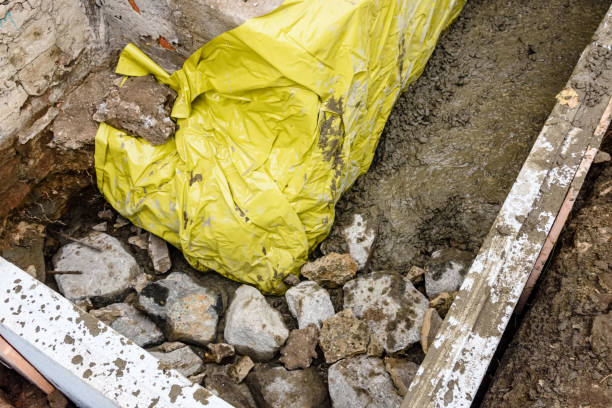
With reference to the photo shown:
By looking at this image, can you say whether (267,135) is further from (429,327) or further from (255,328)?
(429,327)

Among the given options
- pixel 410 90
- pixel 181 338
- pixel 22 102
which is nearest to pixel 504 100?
pixel 410 90

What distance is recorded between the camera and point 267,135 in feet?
7.68

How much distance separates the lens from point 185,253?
2.55 m

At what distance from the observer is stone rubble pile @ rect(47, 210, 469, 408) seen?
85.2 inches

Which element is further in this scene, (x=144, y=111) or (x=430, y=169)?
(x=430, y=169)

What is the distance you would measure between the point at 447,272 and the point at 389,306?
0.36m

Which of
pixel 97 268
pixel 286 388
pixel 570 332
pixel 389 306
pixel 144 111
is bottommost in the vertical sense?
pixel 286 388

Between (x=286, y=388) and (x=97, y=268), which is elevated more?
(x=97, y=268)

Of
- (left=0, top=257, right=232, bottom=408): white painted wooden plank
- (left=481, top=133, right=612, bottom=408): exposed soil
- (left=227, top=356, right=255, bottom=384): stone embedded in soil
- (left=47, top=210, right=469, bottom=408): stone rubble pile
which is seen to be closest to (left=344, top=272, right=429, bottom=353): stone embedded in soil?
(left=47, top=210, right=469, bottom=408): stone rubble pile

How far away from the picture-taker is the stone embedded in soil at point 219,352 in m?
2.32

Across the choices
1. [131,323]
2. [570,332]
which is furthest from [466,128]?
[131,323]

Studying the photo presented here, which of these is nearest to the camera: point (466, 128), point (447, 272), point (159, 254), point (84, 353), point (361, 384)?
point (84, 353)

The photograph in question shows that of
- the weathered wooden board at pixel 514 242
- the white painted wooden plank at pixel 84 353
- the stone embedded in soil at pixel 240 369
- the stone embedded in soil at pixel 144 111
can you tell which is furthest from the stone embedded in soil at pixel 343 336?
the stone embedded in soil at pixel 144 111

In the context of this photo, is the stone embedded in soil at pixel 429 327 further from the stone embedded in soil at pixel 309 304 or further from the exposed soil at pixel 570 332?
the stone embedded in soil at pixel 309 304
